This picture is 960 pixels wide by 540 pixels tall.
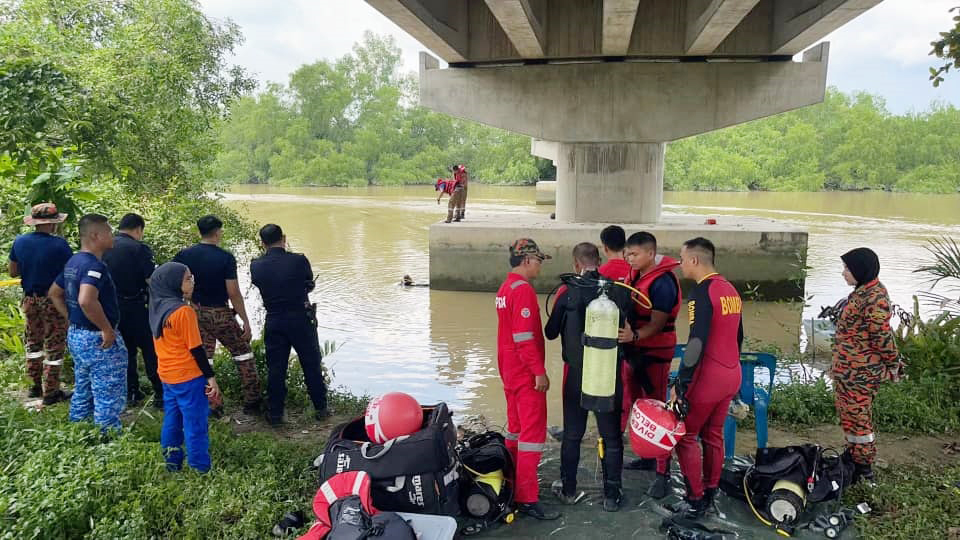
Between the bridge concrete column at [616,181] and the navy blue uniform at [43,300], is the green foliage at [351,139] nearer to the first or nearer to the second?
the bridge concrete column at [616,181]

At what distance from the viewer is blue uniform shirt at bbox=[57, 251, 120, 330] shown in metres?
4.63

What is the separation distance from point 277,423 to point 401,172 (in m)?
54.3

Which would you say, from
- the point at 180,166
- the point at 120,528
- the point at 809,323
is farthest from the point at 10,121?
the point at 809,323

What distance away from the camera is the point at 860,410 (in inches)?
171

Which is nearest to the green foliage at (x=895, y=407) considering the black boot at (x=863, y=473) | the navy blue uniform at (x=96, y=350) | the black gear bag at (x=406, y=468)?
the black boot at (x=863, y=473)

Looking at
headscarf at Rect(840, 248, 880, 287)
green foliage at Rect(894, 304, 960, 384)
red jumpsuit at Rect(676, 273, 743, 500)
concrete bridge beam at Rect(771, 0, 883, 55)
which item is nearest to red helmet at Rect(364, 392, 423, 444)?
red jumpsuit at Rect(676, 273, 743, 500)

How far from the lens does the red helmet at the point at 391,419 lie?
3.80 metres

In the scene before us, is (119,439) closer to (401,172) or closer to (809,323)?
(809,323)

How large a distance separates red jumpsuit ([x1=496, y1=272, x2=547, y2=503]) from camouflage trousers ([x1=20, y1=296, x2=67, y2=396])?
12.7 ft

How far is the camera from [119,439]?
434 centimetres

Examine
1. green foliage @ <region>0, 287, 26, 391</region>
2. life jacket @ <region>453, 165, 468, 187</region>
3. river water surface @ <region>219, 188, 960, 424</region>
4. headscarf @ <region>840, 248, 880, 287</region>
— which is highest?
life jacket @ <region>453, 165, 468, 187</region>

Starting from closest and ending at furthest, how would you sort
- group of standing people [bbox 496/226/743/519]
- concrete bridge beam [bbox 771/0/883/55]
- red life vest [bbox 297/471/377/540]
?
red life vest [bbox 297/471/377/540] < group of standing people [bbox 496/226/743/519] < concrete bridge beam [bbox 771/0/883/55]

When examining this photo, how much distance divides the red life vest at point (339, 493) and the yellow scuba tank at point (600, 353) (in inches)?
53.0

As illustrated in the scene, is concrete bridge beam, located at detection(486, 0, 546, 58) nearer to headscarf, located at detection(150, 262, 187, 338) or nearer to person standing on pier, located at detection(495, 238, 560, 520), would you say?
person standing on pier, located at detection(495, 238, 560, 520)
